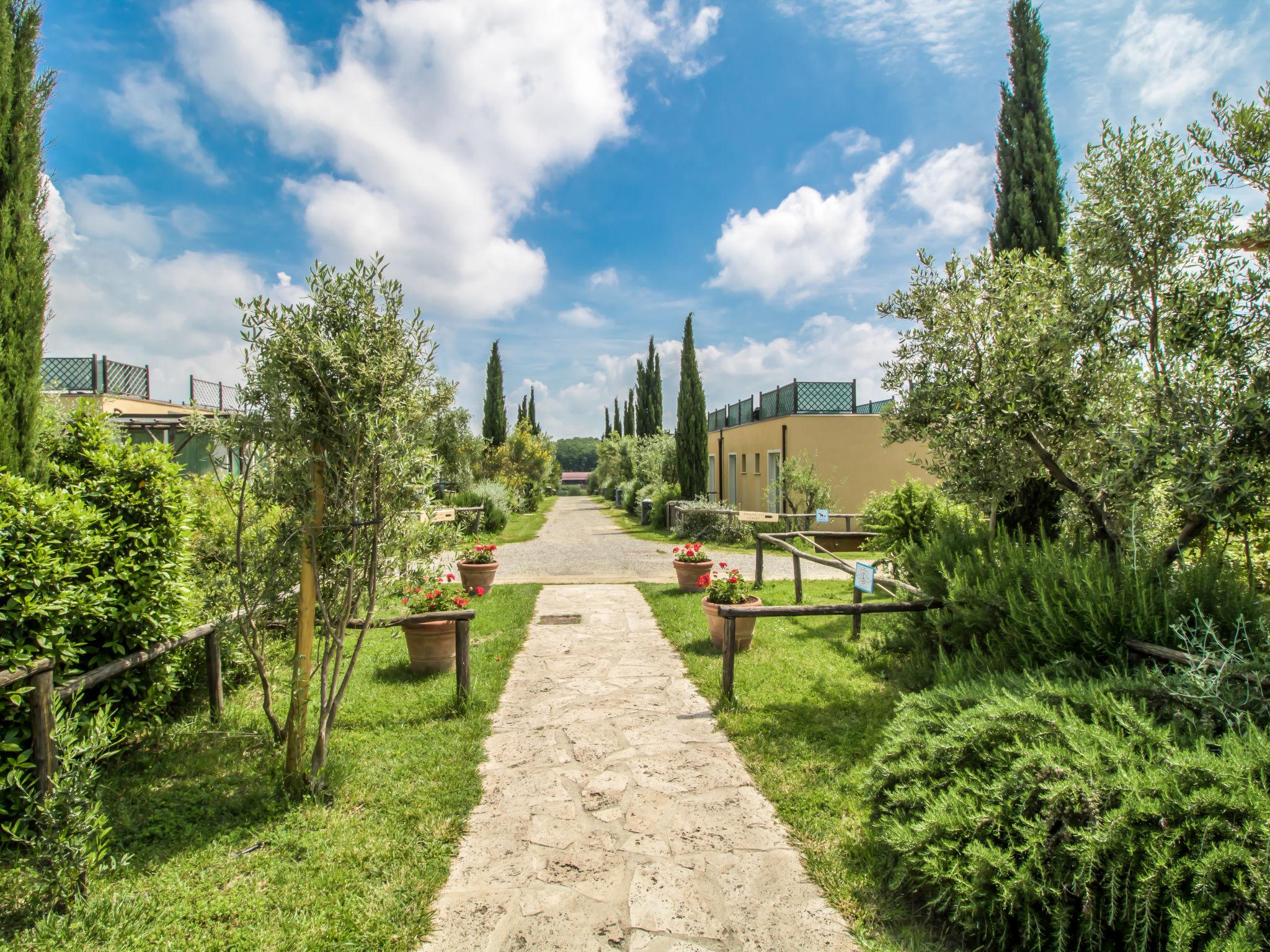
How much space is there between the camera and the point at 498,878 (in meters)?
2.81

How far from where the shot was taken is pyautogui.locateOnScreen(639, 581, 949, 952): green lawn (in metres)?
2.67

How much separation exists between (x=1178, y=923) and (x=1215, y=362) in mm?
3071

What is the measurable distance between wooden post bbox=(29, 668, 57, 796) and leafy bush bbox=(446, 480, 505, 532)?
15625 millimetres

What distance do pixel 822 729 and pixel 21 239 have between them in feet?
20.8

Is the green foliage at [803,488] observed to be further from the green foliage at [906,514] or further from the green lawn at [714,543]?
the green foliage at [906,514]

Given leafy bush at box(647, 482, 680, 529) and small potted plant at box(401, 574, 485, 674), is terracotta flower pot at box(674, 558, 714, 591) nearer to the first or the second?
small potted plant at box(401, 574, 485, 674)

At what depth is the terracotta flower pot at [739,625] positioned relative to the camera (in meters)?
6.08

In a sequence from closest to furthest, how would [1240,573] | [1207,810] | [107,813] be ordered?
[1207,810]
[107,813]
[1240,573]

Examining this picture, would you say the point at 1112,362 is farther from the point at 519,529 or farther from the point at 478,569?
the point at 519,529

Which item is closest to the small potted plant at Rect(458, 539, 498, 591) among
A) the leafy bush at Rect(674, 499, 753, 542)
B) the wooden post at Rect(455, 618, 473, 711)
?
the wooden post at Rect(455, 618, 473, 711)

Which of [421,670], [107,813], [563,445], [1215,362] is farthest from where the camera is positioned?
[563,445]

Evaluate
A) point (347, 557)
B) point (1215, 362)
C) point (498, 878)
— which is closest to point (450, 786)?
point (498, 878)

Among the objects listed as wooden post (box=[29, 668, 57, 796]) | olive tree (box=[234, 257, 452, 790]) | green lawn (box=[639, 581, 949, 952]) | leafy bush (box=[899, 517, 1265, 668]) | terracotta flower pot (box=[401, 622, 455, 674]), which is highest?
olive tree (box=[234, 257, 452, 790])

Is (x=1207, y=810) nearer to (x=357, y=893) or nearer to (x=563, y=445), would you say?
(x=357, y=893)
